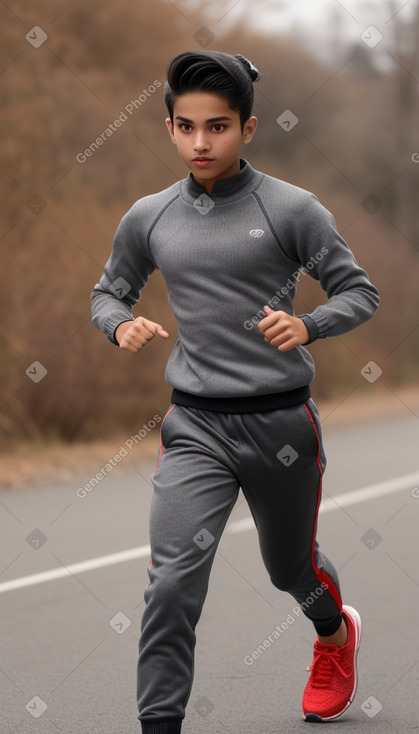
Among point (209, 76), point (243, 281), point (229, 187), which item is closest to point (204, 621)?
point (243, 281)

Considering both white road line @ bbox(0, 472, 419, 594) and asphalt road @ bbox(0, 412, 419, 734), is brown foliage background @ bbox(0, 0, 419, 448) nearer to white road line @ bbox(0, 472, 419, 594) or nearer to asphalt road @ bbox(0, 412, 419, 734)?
white road line @ bbox(0, 472, 419, 594)

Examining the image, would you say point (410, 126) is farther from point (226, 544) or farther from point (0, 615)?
point (0, 615)

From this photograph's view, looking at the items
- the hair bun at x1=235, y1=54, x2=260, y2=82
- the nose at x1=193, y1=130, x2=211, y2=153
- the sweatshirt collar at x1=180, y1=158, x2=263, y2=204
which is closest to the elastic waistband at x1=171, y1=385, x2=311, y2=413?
the sweatshirt collar at x1=180, y1=158, x2=263, y2=204

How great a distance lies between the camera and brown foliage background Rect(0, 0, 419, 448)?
49.3 feet

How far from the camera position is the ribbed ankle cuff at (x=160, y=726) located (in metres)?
4.02

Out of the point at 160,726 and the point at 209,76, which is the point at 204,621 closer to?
the point at 160,726

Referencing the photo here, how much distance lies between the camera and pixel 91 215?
642 inches

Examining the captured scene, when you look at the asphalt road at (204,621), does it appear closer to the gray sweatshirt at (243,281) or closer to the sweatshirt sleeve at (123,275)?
the gray sweatshirt at (243,281)

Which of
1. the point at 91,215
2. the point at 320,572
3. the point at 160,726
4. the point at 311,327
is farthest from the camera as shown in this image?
the point at 91,215

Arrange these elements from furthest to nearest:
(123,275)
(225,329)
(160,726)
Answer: (123,275), (225,329), (160,726)

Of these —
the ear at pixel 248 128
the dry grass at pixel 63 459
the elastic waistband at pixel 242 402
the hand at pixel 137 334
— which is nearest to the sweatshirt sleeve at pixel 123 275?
the hand at pixel 137 334

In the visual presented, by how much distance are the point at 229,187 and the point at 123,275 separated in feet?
1.66

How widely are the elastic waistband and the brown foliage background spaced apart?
6008mm

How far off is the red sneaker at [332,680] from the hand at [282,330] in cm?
140
